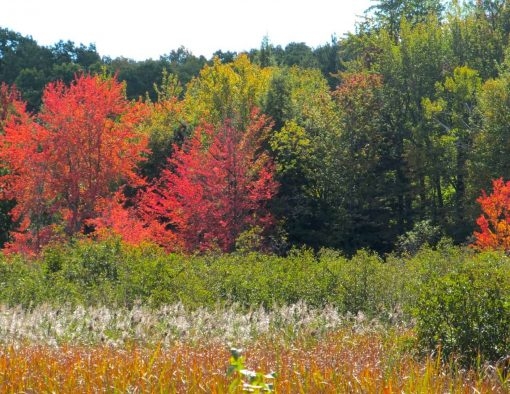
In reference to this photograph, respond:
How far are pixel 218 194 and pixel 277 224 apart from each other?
3.88 m

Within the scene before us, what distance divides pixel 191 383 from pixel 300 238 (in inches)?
1065

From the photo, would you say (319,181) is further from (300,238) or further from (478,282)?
(478,282)

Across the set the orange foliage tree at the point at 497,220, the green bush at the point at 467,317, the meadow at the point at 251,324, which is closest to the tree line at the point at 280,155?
the orange foliage tree at the point at 497,220

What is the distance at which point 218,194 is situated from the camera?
93.0ft

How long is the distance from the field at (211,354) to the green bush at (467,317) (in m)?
0.30

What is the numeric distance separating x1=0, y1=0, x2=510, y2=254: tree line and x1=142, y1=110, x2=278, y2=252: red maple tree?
2.4 inches

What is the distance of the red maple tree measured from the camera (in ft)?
91.0

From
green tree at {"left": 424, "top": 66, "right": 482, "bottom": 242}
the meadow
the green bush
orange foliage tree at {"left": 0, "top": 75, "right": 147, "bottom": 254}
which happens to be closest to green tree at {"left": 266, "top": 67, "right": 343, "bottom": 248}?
green tree at {"left": 424, "top": 66, "right": 482, "bottom": 242}

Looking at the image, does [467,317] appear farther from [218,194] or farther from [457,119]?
[457,119]

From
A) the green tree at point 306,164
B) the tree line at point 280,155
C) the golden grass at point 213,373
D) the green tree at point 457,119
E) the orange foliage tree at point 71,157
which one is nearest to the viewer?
the golden grass at point 213,373

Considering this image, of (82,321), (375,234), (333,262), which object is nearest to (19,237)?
(375,234)

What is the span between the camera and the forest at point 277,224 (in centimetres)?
859

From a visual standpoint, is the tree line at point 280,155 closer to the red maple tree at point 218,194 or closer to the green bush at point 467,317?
the red maple tree at point 218,194

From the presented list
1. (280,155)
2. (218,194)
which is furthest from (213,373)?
(280,155)
